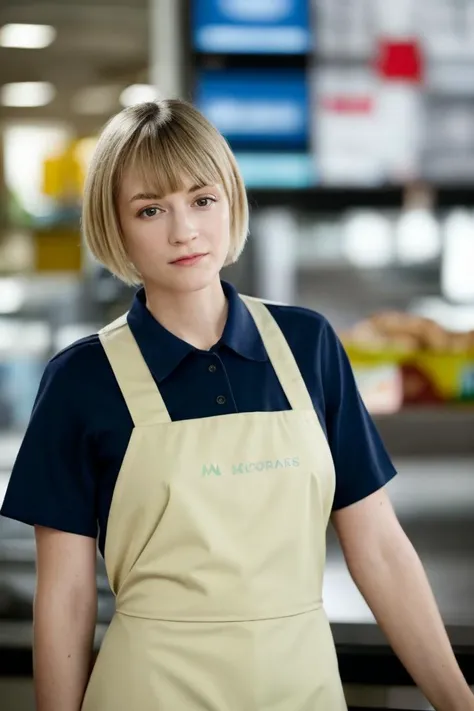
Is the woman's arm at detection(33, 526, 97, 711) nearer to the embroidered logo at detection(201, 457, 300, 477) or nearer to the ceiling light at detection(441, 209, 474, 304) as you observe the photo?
the embroidered logo at detection(201, 457, 300, 477)

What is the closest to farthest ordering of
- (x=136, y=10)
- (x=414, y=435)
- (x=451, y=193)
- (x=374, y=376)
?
1. (x=414, y=435)
2. (x=374, y=376)
3. (x=451, y=193)
4. (x=136, y=10)

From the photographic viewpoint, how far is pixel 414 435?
105 inches

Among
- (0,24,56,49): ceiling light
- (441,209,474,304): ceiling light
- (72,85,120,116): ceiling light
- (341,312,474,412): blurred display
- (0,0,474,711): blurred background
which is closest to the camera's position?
(0,0,474,711): blurred background

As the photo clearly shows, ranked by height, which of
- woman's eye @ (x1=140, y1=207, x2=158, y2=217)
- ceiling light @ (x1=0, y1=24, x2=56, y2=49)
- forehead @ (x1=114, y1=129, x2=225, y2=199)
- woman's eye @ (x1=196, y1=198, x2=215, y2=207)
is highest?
ceiling light @ (x1=0, y1=24, x2=56, y2=49)

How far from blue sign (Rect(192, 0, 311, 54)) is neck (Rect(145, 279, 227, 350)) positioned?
1914 mm

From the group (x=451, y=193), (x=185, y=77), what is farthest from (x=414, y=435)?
(x=185, y=77)

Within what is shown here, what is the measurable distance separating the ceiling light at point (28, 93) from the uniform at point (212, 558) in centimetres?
335

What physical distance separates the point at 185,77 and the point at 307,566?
80.8 inches

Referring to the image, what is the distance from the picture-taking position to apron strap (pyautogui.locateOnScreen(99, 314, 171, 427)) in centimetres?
119

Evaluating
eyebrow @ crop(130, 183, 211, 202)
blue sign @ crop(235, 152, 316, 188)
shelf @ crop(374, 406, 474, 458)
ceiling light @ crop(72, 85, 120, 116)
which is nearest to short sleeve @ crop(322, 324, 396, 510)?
eyebrow @ crop(130, 183, 211, 202)

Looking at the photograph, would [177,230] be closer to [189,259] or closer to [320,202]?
[189,259]

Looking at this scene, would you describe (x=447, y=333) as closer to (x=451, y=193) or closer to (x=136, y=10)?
(x=451, y=193)

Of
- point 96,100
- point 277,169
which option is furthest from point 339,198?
point 96,100

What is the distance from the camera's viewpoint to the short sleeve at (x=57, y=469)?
119 centimetres
